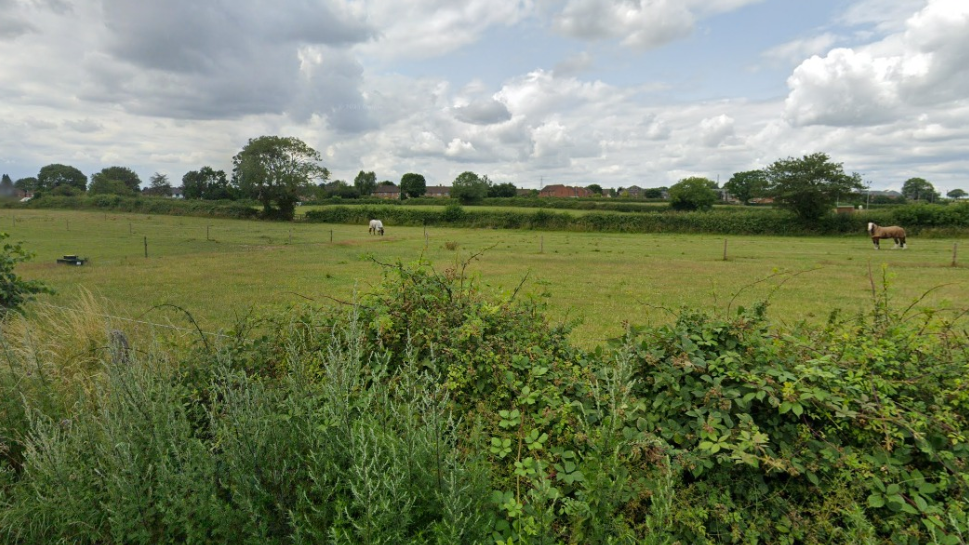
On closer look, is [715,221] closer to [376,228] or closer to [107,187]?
[376,228]

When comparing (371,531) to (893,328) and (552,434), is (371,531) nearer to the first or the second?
(552,434)

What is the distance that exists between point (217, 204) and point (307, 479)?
68.1 metres

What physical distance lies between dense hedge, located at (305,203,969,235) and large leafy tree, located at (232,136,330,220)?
15.1 metres

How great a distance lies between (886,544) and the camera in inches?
110

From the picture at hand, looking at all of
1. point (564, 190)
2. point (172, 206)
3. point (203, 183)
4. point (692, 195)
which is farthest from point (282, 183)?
point (564, 190)

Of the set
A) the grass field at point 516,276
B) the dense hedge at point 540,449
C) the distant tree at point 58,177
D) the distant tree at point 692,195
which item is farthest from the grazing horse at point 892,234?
the distant tree at point 58,177

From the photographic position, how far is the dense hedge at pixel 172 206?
5677 centimetres

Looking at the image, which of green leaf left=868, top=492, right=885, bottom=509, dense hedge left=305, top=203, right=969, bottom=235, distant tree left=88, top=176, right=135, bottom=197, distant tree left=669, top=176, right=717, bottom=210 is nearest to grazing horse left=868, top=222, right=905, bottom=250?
dense hedge left=305, top=203, right=969, bottom=235

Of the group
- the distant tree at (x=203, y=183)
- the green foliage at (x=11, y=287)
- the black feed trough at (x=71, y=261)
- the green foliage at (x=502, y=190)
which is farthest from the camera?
the green foliage at (x=502, y=190)

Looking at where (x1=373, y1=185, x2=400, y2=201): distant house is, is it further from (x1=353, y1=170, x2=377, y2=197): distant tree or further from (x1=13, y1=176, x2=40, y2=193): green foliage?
(x1=13, y1=176, x2=40, y2=193): green foliage

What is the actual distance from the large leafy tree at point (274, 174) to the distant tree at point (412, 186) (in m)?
65.4

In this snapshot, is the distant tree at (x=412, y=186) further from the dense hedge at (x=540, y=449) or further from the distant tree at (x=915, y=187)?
the dense hedge at (x=540, y=449)

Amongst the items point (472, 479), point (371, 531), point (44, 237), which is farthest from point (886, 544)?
point (44, 237)

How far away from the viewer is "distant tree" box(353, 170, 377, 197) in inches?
4653
